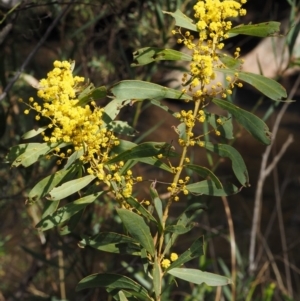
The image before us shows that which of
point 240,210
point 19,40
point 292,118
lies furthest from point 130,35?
point 292,118

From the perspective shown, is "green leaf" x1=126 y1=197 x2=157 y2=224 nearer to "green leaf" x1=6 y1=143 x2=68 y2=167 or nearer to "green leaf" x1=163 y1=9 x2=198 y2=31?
"green leaf" x1=6 y1=143 x2=68 y2=167

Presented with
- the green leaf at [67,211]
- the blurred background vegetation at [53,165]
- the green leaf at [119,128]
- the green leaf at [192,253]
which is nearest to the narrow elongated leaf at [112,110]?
the green leaf at [119,128]

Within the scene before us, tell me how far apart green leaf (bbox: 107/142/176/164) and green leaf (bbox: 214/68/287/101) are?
148 millimetres

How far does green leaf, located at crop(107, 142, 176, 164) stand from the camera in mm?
1029

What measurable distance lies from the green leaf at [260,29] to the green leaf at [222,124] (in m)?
0.14

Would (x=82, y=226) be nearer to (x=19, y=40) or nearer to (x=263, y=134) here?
(x=19, y=40)

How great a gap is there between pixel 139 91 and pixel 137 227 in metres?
0.21

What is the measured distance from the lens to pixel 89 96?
101 centimetres

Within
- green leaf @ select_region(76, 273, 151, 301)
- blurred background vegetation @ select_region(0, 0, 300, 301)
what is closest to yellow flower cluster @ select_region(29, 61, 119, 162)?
green leaf @ select_region(76, 273, 151, 301)

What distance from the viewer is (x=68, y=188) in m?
1.04

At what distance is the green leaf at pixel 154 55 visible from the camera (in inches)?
41.1

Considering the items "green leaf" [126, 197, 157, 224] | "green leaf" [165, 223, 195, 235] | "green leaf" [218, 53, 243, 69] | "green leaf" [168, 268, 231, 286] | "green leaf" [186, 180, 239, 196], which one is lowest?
"green leaf" [168, 268, 231, 286]

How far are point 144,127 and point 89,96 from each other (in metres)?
4.79

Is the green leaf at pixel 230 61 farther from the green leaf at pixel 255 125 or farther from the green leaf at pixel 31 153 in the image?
the green leaf at pixel 31 153
